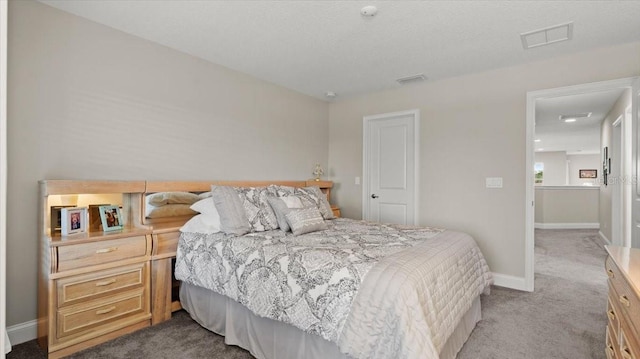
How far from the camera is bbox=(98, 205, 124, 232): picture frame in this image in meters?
2.40

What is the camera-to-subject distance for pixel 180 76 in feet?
9.98

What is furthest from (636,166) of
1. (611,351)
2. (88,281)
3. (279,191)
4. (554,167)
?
(554,167)

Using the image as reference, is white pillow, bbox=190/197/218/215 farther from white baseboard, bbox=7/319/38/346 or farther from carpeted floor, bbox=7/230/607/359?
white baseboard, bbox=7/319/38/346

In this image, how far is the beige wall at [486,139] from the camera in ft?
10.1

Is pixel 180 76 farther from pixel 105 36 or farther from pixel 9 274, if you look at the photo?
pixel 9 274

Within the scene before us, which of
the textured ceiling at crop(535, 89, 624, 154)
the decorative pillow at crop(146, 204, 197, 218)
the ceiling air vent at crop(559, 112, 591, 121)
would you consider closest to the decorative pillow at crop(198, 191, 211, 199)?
the decorative pillow at crop(146, 204, 197, 218)

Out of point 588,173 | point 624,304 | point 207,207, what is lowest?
point 624,304

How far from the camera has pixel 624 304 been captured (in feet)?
4.04

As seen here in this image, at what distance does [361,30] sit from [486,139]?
6.41ft

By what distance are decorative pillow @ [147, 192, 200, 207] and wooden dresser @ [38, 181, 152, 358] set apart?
310 mm

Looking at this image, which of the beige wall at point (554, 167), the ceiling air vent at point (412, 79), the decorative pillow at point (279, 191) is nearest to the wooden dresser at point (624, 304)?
the decorative pillow at point (279, 191)

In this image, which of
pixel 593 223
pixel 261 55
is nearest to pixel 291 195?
pixel 261 55

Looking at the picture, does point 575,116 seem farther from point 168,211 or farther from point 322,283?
point 168,211

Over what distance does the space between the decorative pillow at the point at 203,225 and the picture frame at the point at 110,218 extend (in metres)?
0.47
